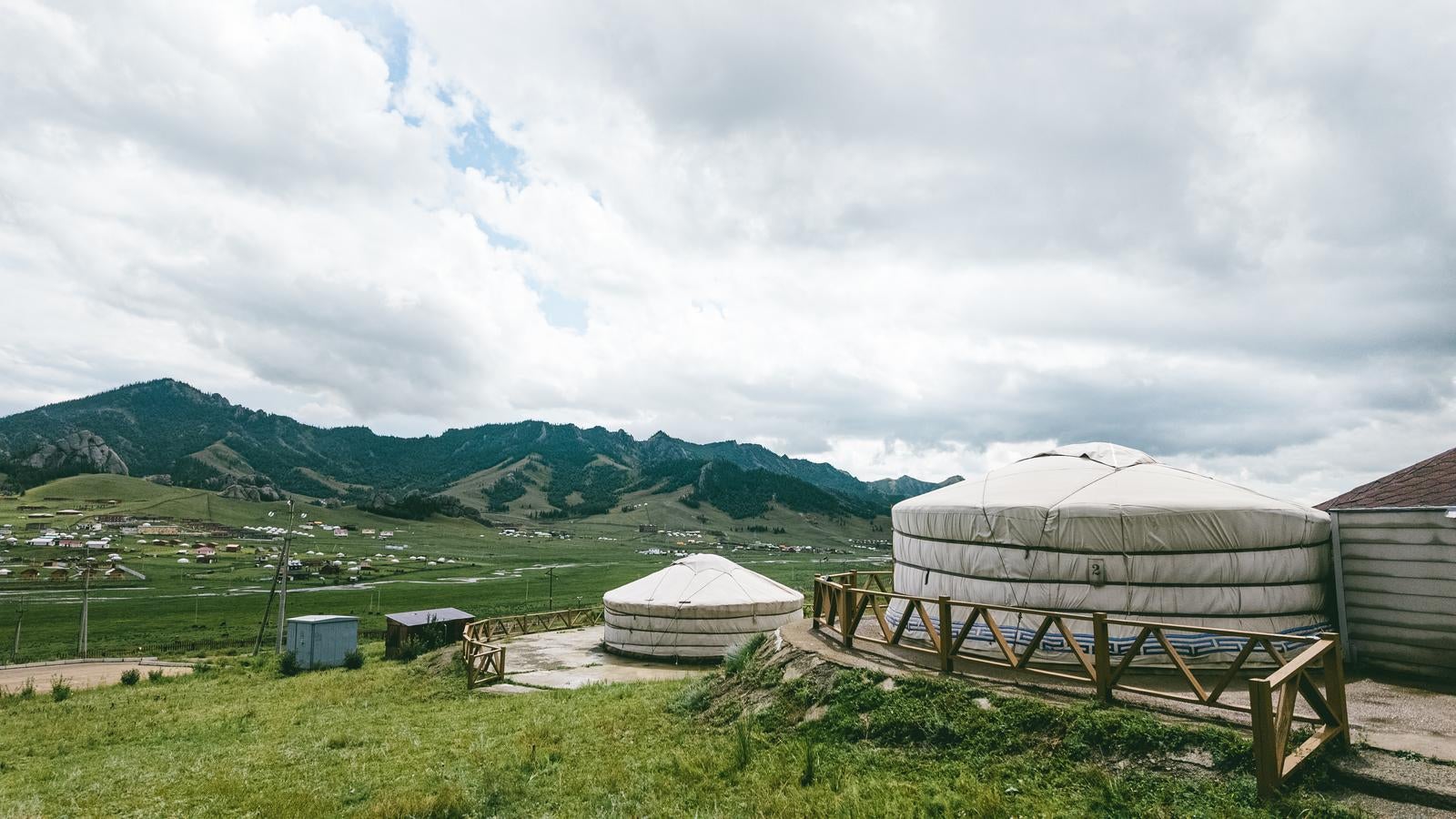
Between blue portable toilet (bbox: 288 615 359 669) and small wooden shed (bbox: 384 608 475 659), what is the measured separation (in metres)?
1.44

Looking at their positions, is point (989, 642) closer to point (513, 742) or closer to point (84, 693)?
point (513, 742)

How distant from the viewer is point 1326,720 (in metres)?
6.18

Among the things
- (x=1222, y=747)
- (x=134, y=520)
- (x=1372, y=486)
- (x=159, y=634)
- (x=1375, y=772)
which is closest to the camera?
(x=1375, y=772)

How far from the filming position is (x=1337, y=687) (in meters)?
6.20

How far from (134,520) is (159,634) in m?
111

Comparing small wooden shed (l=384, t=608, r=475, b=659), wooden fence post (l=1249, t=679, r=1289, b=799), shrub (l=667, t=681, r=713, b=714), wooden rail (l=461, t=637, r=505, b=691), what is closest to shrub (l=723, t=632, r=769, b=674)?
shrub (l=667, t=681, r=713, b=714)

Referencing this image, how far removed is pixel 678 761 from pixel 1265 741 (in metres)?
6.06

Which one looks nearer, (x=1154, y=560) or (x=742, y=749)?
(x=742, y=749)

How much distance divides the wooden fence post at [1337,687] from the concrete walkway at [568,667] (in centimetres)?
1288

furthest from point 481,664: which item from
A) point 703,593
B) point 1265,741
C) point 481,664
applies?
point 1265,741

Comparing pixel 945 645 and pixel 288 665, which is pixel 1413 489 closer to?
pixel 945 645

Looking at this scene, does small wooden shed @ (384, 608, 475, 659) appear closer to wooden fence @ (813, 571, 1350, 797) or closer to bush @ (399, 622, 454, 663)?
bush @ (399, 622, 454, 663)

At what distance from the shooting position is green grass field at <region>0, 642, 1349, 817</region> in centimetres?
632

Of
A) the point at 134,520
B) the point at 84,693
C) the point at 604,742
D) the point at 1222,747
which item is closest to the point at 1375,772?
the point at 1222,747
